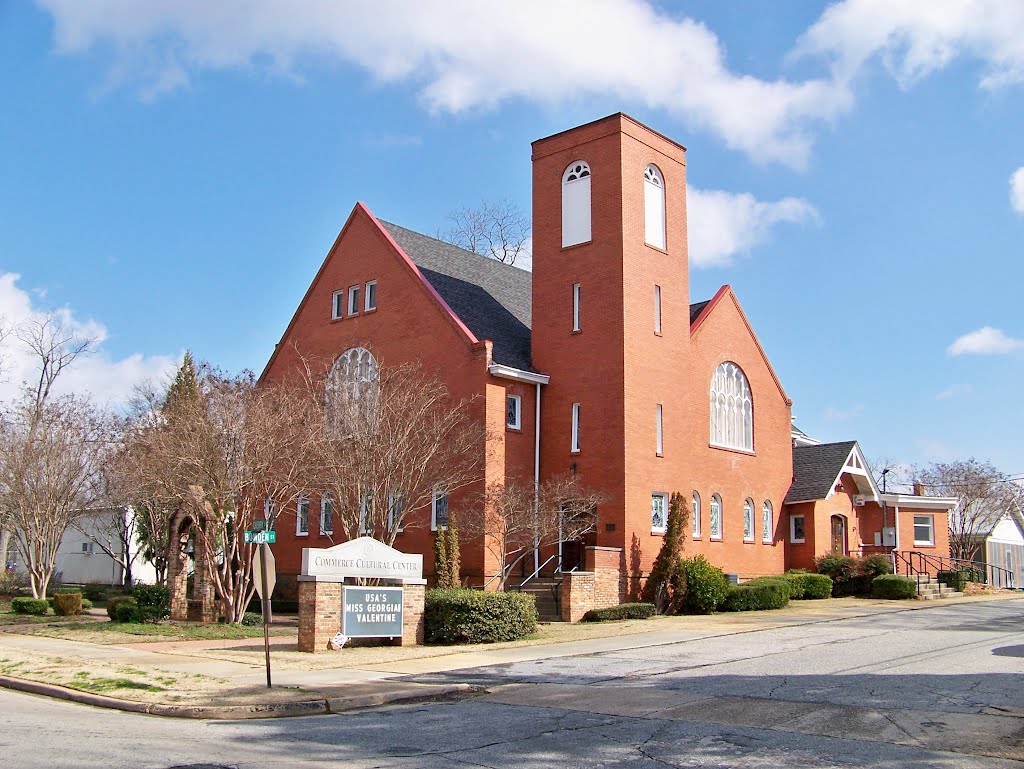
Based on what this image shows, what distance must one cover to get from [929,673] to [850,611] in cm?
1476

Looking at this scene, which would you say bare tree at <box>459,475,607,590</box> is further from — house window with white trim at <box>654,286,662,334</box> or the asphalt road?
the asphalt road

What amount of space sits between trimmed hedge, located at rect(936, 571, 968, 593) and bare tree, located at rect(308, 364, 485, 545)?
20.4m

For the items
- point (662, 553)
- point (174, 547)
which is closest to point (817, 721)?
point (662, 553)

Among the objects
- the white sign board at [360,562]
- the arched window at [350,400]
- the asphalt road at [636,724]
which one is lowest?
the asphalt road at [636,724]

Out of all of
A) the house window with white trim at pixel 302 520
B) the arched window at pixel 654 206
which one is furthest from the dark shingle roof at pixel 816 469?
the house window with white trim at pixel 302 520

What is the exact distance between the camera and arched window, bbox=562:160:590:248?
3306cm

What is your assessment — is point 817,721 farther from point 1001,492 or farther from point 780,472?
point 1001,492

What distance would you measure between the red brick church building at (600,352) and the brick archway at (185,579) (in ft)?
24.0

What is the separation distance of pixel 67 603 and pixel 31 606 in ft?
7.17

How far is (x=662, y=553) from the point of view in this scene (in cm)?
3014

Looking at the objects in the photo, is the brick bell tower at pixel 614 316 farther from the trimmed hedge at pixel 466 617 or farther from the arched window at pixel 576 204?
the trimmed hedge at pixel 466 617

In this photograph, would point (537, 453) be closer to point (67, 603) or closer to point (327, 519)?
point (327, 519)

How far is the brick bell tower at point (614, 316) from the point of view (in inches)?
1220

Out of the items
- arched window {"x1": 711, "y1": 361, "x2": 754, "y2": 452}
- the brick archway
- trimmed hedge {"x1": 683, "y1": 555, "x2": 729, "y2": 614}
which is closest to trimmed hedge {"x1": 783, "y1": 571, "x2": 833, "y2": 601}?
trimmed hedge {"x1": 683, "y1": 555, "x2": 729, "y2": 614}
